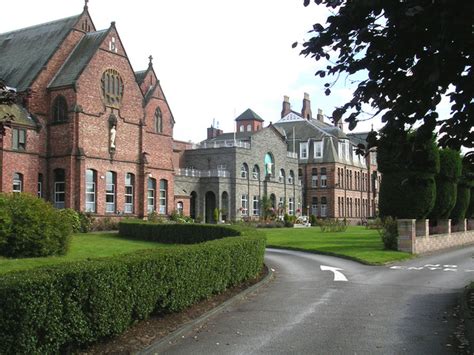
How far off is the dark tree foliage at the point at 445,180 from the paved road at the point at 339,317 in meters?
12.9

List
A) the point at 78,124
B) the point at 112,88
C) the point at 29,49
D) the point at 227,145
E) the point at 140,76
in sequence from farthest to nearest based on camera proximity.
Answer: the point at 227,145
the point at 140,76
the point at 29,49
the point at 112,88
the point at 78,124

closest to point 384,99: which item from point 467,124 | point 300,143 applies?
point 467,124

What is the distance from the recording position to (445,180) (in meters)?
31.4

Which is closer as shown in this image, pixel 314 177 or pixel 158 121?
pixel 158 121

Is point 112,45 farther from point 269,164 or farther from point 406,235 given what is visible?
point 269,164

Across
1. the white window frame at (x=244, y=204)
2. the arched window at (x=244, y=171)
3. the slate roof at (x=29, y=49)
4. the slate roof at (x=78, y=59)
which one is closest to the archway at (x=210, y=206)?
the white window frame at (x=244, y=204)

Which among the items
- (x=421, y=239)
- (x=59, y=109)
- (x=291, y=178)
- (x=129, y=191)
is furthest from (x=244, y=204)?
(x=421, y=239)

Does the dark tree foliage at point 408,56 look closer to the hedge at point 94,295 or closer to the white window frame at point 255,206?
the hedge at point 94,295

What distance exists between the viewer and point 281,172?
240ft

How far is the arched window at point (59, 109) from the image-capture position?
39.9 metres

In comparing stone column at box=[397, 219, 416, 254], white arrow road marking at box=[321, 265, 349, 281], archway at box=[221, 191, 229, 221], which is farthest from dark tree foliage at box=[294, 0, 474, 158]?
archway at box=[221, 191, 229, 221]

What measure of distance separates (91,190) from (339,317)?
1239 inches

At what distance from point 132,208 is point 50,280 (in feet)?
121

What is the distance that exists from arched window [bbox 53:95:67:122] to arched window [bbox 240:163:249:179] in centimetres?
2839
